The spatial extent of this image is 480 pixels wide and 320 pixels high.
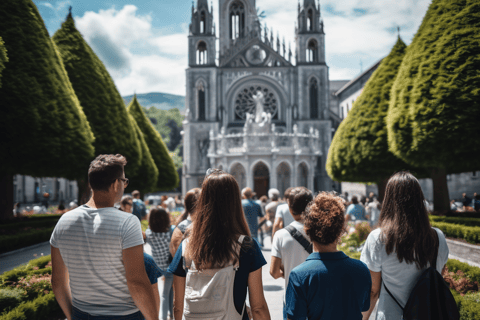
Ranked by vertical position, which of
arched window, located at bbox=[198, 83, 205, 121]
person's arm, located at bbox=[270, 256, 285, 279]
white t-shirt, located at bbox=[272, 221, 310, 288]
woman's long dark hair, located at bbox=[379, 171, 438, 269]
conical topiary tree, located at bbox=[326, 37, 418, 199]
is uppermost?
arched window, located at bbox=[198, 83, 205, 121]

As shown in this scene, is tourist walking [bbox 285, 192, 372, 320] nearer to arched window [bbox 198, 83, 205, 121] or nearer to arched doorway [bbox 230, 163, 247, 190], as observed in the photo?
arched doorway [bbox 230, 163, 247, 190]

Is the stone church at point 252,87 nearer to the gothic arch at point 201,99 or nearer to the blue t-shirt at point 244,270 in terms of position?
the gothic arch at point 201,99

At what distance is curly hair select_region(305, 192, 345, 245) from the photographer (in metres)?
2.82

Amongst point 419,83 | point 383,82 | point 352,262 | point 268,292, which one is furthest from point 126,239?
point 383,82

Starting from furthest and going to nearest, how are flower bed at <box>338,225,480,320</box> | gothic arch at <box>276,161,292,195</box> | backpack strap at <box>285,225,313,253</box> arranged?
gothic arch at <box>276,161,292,195</box>
flower bed at <box>338,225,480,320</box>
backpack strap at <box>285,225,313,253</box>

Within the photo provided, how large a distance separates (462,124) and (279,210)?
7.61 m

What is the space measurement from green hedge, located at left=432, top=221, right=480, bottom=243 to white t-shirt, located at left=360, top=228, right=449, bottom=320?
8.18 metres

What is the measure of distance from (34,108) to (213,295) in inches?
478

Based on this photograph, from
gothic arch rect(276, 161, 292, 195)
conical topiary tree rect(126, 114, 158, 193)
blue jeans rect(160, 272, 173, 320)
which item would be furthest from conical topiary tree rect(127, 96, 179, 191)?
blue jeans rect(160, 272, 173, 320)

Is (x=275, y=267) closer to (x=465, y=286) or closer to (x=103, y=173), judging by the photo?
(x=103, y=173)

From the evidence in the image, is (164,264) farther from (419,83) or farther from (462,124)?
(419,83)

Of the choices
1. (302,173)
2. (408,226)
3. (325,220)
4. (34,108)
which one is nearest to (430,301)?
(408,226)

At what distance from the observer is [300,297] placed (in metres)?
2.73

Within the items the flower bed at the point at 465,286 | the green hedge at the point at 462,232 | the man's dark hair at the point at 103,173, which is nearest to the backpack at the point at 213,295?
the man's dark hair at the point at 103,173
